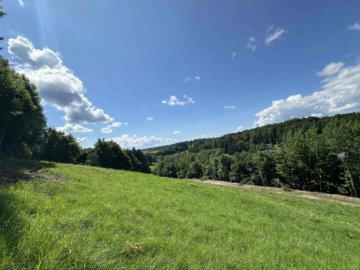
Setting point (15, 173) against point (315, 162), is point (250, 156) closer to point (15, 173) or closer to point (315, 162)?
point (315, 162)

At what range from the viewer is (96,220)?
5070 millimetres

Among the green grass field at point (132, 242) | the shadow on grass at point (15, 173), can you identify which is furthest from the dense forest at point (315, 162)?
the shadow on grass at point (15, 173)

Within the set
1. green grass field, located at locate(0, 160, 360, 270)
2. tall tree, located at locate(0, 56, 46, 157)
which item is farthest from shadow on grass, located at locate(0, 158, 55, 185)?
tall tree, located at locate(0, 56, 46, 157)

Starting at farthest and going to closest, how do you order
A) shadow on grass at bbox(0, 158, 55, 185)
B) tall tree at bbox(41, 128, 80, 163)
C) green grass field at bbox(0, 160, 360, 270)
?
tall tree at bbox(41, 128, 80, 163), shadow on grass at bbox(0, 158, 55, 185), green grass field at bbox(0, 160, 360, 270)

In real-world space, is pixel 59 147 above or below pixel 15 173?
Result: above

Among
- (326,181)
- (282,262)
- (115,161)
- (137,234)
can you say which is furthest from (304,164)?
(115,161)

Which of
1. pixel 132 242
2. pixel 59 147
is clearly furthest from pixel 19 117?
pixel 59 147

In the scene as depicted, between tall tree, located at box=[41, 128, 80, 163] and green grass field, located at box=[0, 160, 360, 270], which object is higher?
tall tree, located at box=[41, 128, 80, 163]

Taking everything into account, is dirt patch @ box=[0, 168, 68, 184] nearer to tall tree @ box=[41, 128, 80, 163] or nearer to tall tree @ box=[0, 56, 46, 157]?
tall tree @ box=[0, 56, 46, 157]

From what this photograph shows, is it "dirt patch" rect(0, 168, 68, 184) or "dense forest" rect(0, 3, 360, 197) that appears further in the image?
"dense forest" rect(0, 3, 360, 197)

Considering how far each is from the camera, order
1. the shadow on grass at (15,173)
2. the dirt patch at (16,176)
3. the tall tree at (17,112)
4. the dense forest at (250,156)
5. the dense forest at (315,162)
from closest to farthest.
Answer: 1. the dirt patch at (16,176)
2. the shadow on grass at (15,173)
3. the tall tree at (17,112)
4. the dense forest at (250,156)
5. the dense forest at (315,162)

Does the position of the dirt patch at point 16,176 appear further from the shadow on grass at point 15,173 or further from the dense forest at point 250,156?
the dense forest at point 250,156

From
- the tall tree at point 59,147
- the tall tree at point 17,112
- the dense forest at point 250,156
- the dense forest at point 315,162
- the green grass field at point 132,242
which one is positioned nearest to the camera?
the green grass field at point 132,242

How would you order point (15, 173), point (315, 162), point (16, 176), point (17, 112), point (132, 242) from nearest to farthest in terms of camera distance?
point (132, 242)
point (16, 176)
point (15, 173)
point (17, 112)
point (315, 162)
